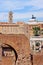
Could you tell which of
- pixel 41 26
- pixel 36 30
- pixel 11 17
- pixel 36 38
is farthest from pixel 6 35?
pixel 41 26

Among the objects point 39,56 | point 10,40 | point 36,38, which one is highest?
point 10,40

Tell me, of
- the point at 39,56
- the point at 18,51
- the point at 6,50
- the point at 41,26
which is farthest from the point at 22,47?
the point at 41,26

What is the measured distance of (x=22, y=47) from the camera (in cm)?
1473

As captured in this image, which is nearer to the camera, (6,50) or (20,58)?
(20,58)

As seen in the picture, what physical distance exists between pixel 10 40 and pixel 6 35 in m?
Result: 0.35

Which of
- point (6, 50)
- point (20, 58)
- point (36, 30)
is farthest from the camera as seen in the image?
point (36, 30)

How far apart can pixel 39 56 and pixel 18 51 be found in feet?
4.75

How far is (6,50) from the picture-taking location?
2119 cm

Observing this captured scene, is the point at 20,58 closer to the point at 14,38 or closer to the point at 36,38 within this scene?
the point at 14,38

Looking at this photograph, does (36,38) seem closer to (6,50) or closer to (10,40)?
(6,50)

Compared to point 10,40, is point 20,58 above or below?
below

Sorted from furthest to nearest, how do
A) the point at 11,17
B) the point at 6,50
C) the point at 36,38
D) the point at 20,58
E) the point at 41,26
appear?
the point at 41,26 → the point at 36,38 → the point at 11,17 → the point at 6,50 → the point at 20,58

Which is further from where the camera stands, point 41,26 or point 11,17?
point 41,26

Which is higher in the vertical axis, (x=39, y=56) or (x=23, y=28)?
(x=23, y=28)
